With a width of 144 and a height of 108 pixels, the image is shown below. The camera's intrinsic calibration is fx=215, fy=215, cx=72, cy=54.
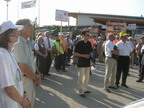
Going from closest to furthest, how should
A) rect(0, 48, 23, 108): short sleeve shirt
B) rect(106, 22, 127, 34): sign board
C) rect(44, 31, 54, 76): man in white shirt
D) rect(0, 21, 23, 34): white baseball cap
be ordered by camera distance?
rect(0, 48, 23, 108): short sleeve shirt
rect(0, 21, 23, 34): white baseball cap
rect(44, 31, 54, 76): man in white shirt
rect(106, 22, 127, 34): sign board

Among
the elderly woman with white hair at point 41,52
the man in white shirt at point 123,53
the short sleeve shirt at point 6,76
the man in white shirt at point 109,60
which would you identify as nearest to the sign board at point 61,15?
the elderly woman with white hair at point 41,52

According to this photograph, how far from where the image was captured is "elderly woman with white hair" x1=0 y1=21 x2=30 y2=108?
242 cm

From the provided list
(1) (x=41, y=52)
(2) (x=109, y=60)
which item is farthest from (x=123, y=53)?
(1) (x=41, y=52)

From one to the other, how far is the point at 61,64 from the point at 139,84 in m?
4.35

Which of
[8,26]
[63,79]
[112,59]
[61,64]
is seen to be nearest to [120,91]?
[112,59]

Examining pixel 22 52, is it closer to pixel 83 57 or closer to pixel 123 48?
pixel 83 57

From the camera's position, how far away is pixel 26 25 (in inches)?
137

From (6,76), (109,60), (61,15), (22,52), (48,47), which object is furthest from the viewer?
(61,15)

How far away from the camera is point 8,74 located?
96.0 inches

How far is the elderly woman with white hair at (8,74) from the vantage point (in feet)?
7.93

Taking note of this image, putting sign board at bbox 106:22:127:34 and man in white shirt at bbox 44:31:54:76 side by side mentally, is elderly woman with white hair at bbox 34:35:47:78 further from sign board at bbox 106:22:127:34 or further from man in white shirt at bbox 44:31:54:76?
sign board at bbox 106:22:127:34

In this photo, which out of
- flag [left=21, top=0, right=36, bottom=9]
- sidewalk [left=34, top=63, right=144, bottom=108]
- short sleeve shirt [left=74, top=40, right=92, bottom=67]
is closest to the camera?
sidewalk [left=34, top=63, right=144, bottom=108]

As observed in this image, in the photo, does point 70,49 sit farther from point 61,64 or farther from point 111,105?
point 111,105

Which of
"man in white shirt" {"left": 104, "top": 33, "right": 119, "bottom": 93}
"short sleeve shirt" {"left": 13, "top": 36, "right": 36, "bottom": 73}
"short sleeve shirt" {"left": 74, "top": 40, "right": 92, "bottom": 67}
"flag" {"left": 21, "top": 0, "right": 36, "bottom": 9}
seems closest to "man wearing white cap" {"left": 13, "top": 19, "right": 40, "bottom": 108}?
"short sleeve shirt" {"left": 13, "top": 36, "right": 36, "bottom": 73}
